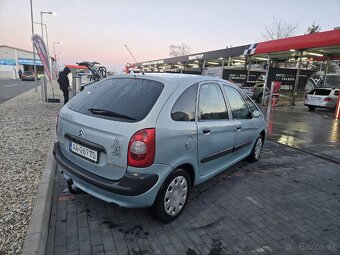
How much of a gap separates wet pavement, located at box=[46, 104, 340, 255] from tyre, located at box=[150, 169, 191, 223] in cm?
13

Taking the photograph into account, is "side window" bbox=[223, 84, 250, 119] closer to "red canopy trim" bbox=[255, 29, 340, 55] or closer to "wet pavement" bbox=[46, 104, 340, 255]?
"wet pavement" bbox=[46, 104, 340, 255]

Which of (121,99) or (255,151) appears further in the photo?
(255,151)

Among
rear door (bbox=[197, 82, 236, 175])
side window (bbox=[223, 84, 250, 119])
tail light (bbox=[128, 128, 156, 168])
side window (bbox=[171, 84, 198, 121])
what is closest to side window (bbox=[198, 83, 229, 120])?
rear door (bbox=[197, 82, 236, 175])

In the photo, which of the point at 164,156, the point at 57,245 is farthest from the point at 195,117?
the point at 57,245

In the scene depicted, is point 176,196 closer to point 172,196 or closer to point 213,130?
point 172,196

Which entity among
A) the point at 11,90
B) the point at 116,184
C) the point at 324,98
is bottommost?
the point at 11,90

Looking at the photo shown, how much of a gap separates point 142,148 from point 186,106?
83 cm

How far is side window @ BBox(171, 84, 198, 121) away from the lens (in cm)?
282

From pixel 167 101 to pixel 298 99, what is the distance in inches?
813

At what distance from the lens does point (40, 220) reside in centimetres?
265

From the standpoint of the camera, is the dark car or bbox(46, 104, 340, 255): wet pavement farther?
the dark car

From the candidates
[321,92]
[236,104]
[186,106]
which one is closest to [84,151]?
[186,106]

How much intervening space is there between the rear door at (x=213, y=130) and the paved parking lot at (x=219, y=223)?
553 mm

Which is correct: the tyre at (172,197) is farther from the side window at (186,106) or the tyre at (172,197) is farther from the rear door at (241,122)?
the rear door at (241,122)
